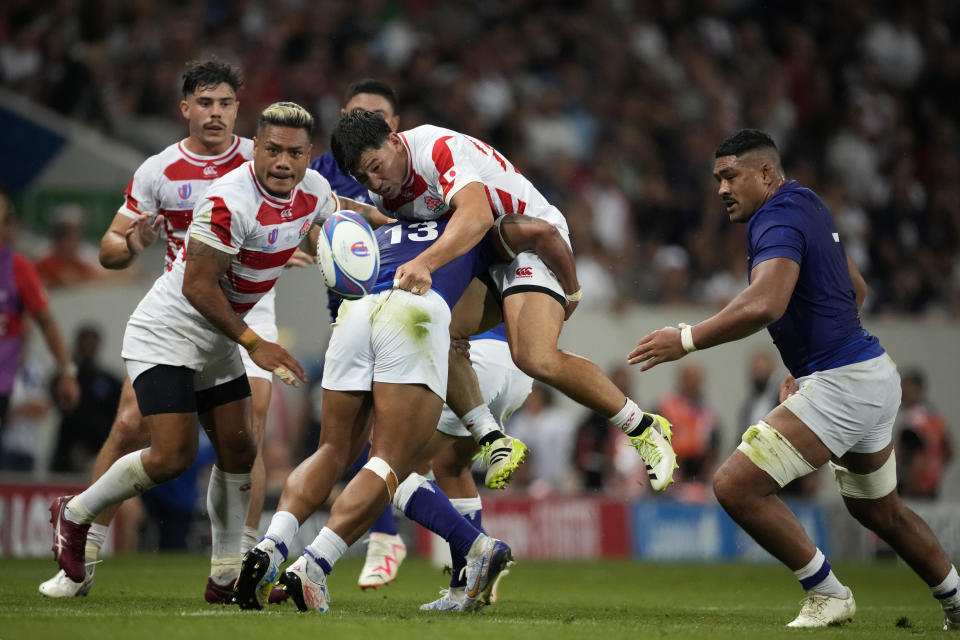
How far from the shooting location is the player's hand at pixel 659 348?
251 inches

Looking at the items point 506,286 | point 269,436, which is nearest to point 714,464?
point 269,436

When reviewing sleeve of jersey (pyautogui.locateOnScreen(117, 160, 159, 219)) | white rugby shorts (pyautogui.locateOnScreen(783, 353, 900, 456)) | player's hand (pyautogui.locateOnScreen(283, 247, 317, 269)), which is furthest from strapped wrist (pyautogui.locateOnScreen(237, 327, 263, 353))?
white rugby shorts (pyautogui.locateOnScreen(783, 353, 900, 456))

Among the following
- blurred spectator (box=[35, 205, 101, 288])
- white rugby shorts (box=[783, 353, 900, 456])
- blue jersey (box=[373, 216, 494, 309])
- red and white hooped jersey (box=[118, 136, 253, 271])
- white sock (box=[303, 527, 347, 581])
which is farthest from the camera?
blurred spectator (box=[35, 205, 101, 288])

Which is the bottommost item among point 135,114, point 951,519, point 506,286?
point 951,519

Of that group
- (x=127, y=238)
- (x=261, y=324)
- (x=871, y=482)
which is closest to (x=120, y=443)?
(x=261, y=324)

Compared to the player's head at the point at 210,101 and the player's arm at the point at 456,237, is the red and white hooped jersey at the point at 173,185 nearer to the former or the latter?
the player's head at the point at 210,101

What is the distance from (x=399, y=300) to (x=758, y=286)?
172 centimetres

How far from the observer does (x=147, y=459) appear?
7.01m

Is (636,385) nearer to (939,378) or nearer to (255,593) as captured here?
(939,378)

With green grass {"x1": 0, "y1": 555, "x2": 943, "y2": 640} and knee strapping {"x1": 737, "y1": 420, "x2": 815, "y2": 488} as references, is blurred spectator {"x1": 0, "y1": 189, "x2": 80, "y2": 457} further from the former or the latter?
knee strapping {"x1": 737, "y1": 420, "x2": 815, "y2": 488}

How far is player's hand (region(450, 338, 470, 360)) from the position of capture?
7.30 meters

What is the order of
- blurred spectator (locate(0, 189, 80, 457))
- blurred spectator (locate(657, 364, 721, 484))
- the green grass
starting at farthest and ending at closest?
1. blurred spectator (locate(657, 364, 721, 484))
2. blurred spectator (locate(0, 189, 80, 457))
3. the green grass

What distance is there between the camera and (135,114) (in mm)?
15477

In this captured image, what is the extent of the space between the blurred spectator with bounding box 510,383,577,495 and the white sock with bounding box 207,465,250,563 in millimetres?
7076
